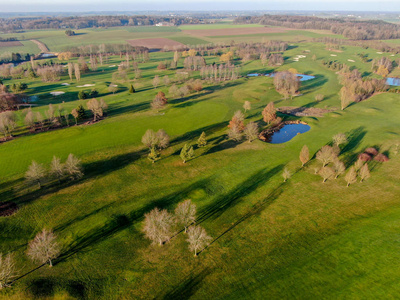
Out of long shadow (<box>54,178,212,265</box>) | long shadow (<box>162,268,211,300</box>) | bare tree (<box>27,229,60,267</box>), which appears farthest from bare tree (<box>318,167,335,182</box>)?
bare tree (<box>27,229,60,267</box>)

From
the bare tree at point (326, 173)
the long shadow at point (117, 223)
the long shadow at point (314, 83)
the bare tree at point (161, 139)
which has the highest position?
the long shadow at point (314, 83)

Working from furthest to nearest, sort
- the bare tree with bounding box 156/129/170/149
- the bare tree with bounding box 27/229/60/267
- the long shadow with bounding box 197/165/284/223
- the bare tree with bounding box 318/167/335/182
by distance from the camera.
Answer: the bare tree with bounding box 156/129/170/149 < the bare tree with bounding box 318/167/335/182 < the long shadow with bounding box 197/165/284/223 < the bare tree with bounding box 27/229/60/267

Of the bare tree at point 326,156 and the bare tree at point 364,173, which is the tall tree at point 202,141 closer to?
the bare tree at point 326,156

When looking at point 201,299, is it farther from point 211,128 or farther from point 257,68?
point 257,68

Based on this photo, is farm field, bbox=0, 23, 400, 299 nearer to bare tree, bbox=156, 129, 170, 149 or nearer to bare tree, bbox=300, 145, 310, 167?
bare tree, bbox=300, 145, 310, 167

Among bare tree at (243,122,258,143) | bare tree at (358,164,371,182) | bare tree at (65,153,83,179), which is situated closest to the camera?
bare tree at (65,153,83,179)

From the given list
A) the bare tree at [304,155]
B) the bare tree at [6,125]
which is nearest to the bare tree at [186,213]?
the bare tree at [304,155]

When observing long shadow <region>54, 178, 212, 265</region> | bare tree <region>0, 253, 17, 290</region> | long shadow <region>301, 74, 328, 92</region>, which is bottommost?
long shadow <region>54, 178, 212, 265</region>
